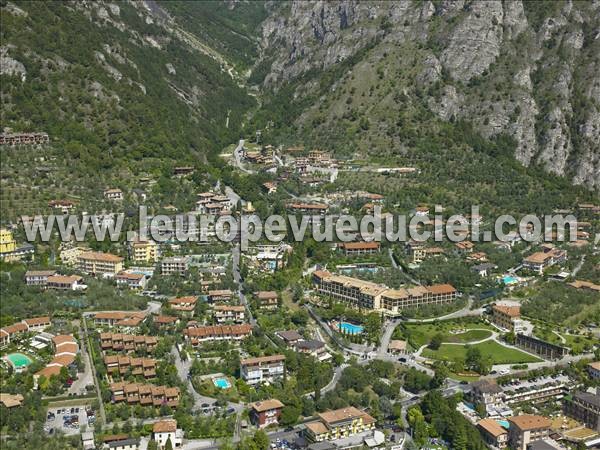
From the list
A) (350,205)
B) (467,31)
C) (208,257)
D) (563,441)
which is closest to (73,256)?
(208,257)

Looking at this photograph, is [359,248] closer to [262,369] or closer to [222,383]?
[262,369]

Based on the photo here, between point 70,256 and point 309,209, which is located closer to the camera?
point 70,256

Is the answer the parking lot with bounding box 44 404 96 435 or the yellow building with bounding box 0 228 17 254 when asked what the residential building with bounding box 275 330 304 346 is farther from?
the yellow building with bounding box 0 228 17 254

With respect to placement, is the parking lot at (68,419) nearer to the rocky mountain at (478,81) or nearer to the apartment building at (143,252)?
the apartment building at (143,252)

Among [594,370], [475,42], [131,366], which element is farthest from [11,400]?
[475,42]

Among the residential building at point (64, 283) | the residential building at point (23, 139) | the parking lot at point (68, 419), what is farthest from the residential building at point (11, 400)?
the residential building at point (23, 139)
